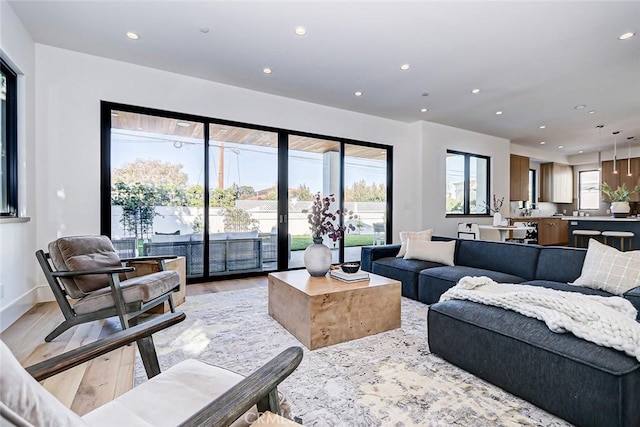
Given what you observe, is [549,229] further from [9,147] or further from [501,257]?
[9,147]

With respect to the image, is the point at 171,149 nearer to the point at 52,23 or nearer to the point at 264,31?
the point at 52,23

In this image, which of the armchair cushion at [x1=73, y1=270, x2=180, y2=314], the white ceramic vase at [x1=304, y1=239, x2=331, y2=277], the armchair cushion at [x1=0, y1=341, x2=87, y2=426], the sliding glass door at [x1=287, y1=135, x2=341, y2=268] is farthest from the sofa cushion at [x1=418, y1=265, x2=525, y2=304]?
the armchair cushion at [x1=0, y1=341, x2=87, y2=426]

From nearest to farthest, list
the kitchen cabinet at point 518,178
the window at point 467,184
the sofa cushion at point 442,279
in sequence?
1. the sofa cushion at point 442,279
2. the window at point 467,184
3. the kitchen cabinet at point 518,178

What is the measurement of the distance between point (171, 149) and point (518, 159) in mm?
8595

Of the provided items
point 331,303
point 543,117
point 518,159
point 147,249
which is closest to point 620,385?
point 331,303

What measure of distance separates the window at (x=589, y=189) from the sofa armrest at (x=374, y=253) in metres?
9.36

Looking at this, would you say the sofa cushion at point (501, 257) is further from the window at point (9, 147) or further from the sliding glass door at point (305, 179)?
the window at point (9, 147)

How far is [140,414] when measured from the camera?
39.8 inches

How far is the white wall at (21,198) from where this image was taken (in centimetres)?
283

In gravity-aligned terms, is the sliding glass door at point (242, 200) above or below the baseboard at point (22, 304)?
above

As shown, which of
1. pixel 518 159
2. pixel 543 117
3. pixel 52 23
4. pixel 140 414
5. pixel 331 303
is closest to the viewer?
pixel 140 414

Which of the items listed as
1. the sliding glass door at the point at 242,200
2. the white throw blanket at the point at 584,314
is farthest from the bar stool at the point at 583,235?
the sliding glass door at the point at 242,200

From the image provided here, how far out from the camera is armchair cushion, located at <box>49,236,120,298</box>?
256 centimetres

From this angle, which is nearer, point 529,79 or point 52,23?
point 52,23
